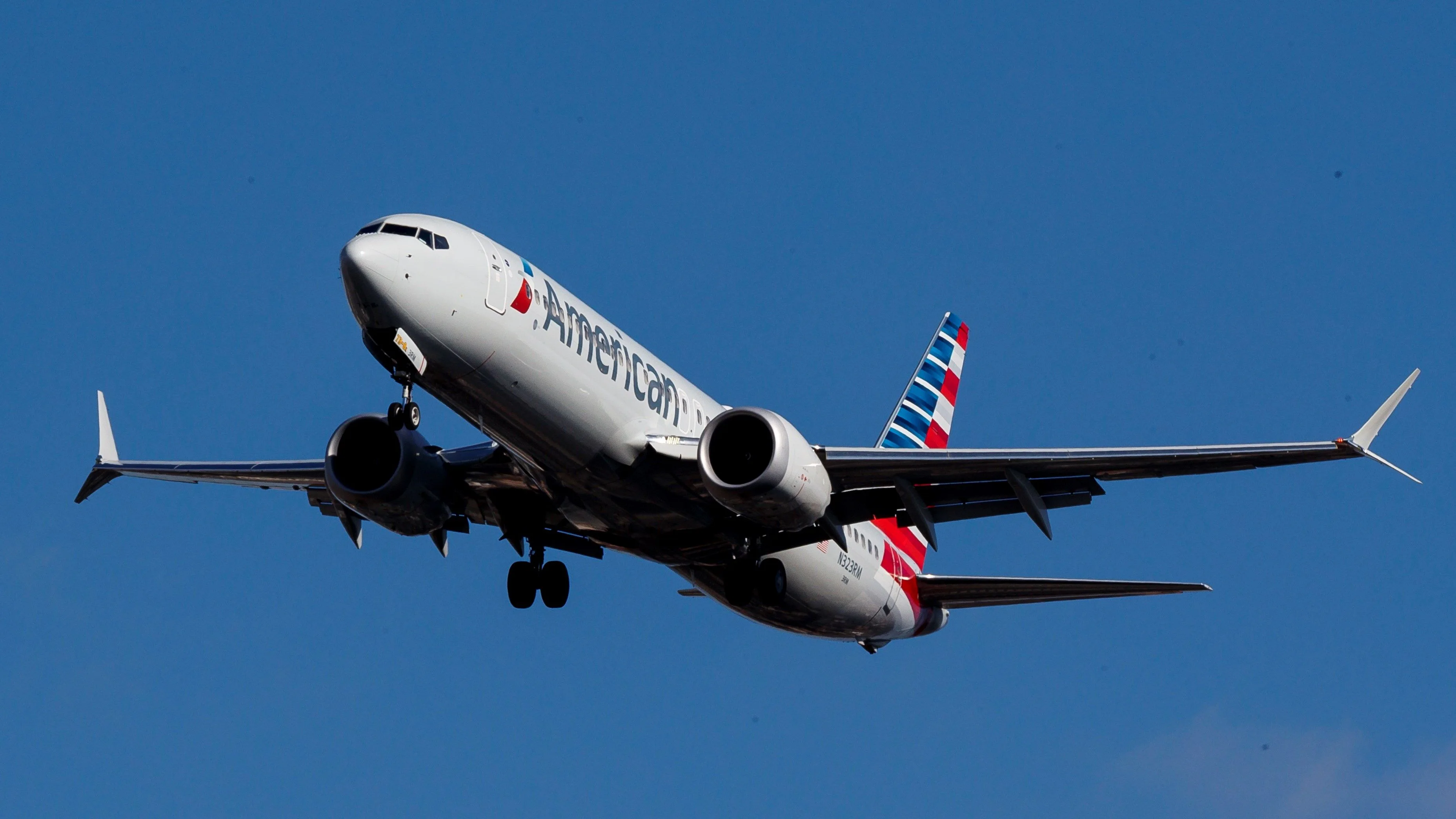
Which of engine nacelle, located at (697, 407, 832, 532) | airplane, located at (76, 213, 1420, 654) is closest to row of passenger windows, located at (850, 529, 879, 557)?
airplane, located at (76, 213, 1420, 654)

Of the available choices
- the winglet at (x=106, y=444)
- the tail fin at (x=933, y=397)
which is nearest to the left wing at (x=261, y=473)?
the winglet at (x=106, y=444)

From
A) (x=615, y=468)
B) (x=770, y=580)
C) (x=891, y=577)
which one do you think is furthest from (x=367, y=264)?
(x=891, y=577)

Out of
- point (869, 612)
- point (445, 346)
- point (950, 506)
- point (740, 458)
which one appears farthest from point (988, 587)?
point (445, 346)

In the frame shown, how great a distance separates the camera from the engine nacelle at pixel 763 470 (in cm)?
2736

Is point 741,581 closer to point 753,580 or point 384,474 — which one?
point 753,580

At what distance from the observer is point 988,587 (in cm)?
3597

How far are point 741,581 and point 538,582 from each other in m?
4.70

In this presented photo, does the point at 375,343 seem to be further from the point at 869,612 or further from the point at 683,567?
the point at 869,612

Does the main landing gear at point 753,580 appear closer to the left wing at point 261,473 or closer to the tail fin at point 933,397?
the left wing at point 261,473

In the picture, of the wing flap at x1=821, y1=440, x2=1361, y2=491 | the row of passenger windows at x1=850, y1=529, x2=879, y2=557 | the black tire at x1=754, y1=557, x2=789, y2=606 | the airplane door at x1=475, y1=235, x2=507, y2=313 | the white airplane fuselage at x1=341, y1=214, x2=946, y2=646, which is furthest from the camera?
the row of passenger windows at x1=850, y1=529, x2=879, y2=557

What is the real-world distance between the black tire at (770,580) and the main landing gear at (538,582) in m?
4.24

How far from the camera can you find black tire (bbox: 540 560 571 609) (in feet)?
107

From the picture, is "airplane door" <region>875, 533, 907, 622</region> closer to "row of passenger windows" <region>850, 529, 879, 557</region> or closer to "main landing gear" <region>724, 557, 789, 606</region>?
"row of passenger windows" <region>850, 529, 879, 557</region>

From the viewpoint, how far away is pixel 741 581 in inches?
1196
